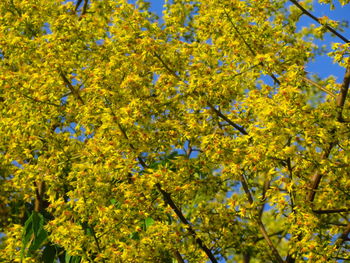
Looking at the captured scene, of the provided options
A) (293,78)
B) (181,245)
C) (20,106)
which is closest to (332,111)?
(293,78)

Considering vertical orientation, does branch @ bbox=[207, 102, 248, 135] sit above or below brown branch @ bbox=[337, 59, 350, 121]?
below

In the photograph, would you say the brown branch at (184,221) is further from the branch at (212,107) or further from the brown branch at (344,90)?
the brown branch at (344,90)

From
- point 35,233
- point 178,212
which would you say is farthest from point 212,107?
point 35,233

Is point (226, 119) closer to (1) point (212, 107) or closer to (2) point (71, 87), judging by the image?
(1) point (212, 107)

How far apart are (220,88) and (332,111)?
227cm

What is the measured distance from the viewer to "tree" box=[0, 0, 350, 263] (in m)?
10.1

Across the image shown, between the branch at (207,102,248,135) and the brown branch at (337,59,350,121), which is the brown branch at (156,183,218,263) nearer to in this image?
the branch at (207,102,248,135)

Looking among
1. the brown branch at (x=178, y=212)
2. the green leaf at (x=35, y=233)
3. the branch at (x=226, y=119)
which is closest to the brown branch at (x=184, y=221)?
the brown branch at (x=178, y=212)

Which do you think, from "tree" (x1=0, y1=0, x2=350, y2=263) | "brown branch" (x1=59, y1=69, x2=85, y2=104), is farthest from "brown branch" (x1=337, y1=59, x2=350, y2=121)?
"brown branch" (x1=59, y1=69, x2=85, y2=104)

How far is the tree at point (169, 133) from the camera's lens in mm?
10141

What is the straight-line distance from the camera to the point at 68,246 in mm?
9805

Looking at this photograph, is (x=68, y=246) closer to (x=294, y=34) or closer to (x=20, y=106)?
(x=20, y=106)

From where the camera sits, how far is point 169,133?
11.5 meters

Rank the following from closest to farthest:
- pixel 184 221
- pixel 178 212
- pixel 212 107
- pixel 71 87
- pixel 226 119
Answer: pixel 178 212 < pixel 184 221 < pixel 212 107 < pixel 226 119 < pixel 71 87
